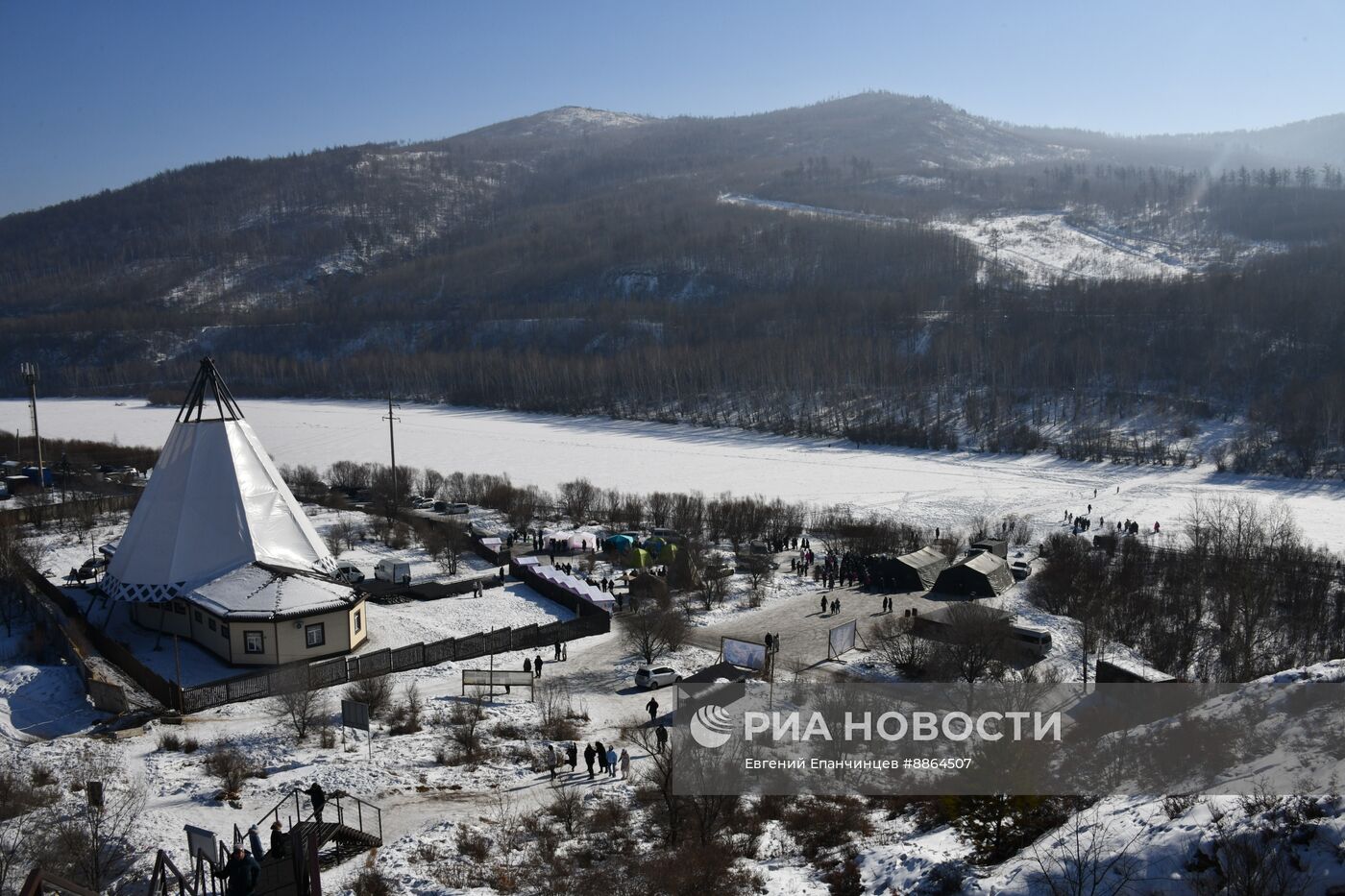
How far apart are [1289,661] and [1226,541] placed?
419 inches

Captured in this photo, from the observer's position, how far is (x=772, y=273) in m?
132

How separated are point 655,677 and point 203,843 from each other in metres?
11.3

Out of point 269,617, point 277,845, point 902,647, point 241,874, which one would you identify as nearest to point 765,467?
point 902,647

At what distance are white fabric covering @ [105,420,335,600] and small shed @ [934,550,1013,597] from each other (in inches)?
735

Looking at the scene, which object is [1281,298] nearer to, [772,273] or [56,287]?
[772,273]

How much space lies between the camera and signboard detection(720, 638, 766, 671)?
2059cm

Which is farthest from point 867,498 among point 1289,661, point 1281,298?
point 1281,298

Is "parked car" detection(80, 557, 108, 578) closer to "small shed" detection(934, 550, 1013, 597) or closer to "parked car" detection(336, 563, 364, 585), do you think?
"parked car" detection(336, 563, 364, 585)

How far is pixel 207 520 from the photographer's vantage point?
77.8ft

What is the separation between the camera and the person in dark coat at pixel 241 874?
931 centimetres

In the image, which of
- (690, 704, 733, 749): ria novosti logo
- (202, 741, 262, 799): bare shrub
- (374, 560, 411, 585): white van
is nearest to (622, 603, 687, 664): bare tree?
(690, 704, 733, 749): ria novosti logo

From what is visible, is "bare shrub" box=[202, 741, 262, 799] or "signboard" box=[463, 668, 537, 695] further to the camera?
"signboard" box=[463, 668, 537, 695]

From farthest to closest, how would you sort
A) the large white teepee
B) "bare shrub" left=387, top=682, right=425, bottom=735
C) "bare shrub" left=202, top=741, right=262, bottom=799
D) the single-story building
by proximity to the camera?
the large white teepee < the single-story building < "bare shrub" left=387, top=682, right=425, bottom=735 < "bare shrub" left=202, top=741, right=262, bottom=799

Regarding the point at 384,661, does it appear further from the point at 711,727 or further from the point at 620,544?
the point at 620,544
